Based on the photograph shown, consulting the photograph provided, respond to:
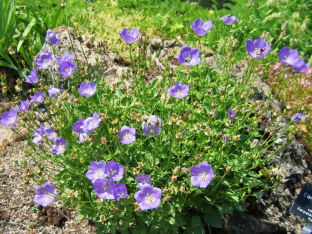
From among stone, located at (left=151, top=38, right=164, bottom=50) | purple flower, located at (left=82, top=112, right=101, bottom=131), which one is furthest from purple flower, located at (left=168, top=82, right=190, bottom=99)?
stone, located at (left=151, top=38, right=164, bottom=50)

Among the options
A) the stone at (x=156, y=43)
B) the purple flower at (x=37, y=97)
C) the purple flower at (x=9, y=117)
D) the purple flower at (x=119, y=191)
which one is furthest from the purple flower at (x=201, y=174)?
the stone at (x=156, y=43)

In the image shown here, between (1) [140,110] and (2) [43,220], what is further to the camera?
(2) [43,220]

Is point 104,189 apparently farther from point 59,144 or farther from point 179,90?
point 179,90

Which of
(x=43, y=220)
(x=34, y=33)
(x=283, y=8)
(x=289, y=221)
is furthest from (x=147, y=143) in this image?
(x=283, y=8)

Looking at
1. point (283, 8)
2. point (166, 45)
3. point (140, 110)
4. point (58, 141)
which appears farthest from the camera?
point (283, 8)

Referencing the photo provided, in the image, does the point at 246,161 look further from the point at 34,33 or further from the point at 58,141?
the point at 34,33
